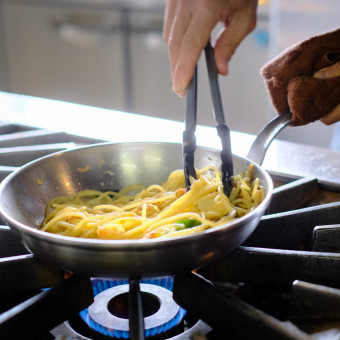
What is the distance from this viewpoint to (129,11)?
3.36 meters

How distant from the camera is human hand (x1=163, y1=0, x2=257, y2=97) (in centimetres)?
86

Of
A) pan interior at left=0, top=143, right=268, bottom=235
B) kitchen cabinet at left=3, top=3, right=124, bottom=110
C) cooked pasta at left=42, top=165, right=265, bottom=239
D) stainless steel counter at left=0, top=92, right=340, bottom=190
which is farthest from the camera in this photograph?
kitchen cabinet at left=3, top=3, right=124, bottom=110

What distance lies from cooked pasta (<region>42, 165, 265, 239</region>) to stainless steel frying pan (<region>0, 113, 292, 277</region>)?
0.10ft

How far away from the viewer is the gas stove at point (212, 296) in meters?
0.55

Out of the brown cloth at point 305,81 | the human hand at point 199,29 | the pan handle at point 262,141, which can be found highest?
the human hand at point 199,29

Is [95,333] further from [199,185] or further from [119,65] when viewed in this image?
[119,65]

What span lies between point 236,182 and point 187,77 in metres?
0.20

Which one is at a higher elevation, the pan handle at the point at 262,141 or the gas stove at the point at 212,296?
the pan handle at the point at 262,141

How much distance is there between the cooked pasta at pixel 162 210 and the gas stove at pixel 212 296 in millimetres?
60

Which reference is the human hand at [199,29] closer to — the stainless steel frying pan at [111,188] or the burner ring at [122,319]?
the stainless steel frying pan at [111,188]

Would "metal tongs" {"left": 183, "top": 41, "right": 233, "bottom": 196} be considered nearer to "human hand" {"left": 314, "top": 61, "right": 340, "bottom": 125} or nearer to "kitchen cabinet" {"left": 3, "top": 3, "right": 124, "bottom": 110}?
"human hand" {"left": 314, "top": 61, "right": 340, "bottom": 125}

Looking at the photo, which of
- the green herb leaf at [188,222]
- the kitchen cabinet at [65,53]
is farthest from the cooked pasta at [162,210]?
the kitchen cabinet at [65,53]

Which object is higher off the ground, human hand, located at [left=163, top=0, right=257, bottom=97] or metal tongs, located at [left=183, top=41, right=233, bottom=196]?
human hand, located at [left=163, top=0, right=257, bottom=97]

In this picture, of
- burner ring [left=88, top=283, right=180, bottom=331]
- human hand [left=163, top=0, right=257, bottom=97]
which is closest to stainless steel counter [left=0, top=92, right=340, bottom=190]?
human hand [left=163, top=0, right=257, bottom=97]
